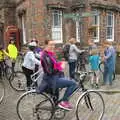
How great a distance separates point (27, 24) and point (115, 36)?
669 cm

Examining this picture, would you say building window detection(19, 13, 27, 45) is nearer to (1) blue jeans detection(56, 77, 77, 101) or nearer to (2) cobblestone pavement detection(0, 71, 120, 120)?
(2) cobblestone pavement detection(0, 71, 120, 120)

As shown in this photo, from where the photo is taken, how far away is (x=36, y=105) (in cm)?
700

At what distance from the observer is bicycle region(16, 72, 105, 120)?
272 inches

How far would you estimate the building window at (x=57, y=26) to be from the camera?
858 inches

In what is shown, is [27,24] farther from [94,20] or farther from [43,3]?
[94,20]

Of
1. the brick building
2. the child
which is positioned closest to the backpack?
the child

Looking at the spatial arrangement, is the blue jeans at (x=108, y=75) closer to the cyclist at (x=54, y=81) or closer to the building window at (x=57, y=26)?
the cyclist at (x=54, y=81)

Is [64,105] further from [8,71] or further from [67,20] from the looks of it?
[67,20]

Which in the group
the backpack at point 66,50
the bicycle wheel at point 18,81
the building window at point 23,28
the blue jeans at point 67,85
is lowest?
the bicycle wheel at point 18,81

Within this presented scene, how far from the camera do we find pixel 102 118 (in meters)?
7.52

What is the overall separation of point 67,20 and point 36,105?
1583cm

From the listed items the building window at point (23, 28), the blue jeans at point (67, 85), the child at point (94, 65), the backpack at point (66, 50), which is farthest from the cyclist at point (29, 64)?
the building window at point (23, 28)

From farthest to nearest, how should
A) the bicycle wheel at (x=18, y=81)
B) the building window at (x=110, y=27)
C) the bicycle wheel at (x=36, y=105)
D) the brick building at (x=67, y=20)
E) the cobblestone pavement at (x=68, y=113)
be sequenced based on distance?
the building window at (x=110, y=27) → the brick building at (x=67, y=20) → the bicycle wheel at (x=18, y=81) → the cobblestone pavement at (x=68, y=113) → the bicycle wheel at (x=36, y=105)

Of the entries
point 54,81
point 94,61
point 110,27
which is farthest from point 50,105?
point 110,27
